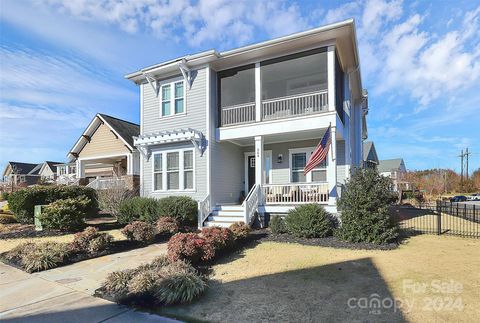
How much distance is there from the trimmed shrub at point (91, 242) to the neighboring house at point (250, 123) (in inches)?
167

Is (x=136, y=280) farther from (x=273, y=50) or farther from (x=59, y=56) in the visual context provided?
(x=59, y=56)

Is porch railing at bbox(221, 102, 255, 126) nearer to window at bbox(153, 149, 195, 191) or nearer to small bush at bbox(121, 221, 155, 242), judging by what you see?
window at bbox(153, 149, 195, 191)

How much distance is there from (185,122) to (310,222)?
7.49 metres

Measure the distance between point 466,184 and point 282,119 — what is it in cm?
5928

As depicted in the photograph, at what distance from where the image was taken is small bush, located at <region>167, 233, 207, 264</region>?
22.7 ft

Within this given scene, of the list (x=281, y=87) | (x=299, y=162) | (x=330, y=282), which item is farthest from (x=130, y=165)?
(x=330, y=282)

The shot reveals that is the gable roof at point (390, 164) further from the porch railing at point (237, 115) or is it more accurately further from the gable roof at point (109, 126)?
the porch railing at point (237, 115)

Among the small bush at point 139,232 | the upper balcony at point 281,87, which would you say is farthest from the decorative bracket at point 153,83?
the small bush at point 139,232

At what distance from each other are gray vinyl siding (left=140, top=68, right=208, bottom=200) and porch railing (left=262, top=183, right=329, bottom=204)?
2932 mm

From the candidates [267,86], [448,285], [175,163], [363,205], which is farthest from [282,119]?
[448,285]

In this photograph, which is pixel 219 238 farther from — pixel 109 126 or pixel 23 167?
pixel 23 167

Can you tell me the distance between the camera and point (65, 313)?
185 inches

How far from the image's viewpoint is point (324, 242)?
9.36 m

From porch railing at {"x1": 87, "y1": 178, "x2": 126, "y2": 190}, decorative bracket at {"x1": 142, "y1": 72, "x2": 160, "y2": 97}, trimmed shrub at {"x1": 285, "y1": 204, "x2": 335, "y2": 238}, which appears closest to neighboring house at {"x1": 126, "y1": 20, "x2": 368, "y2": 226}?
decorative bracket at {"x1": 142, "y1": 72, "x2": 160, "y2": 97}
